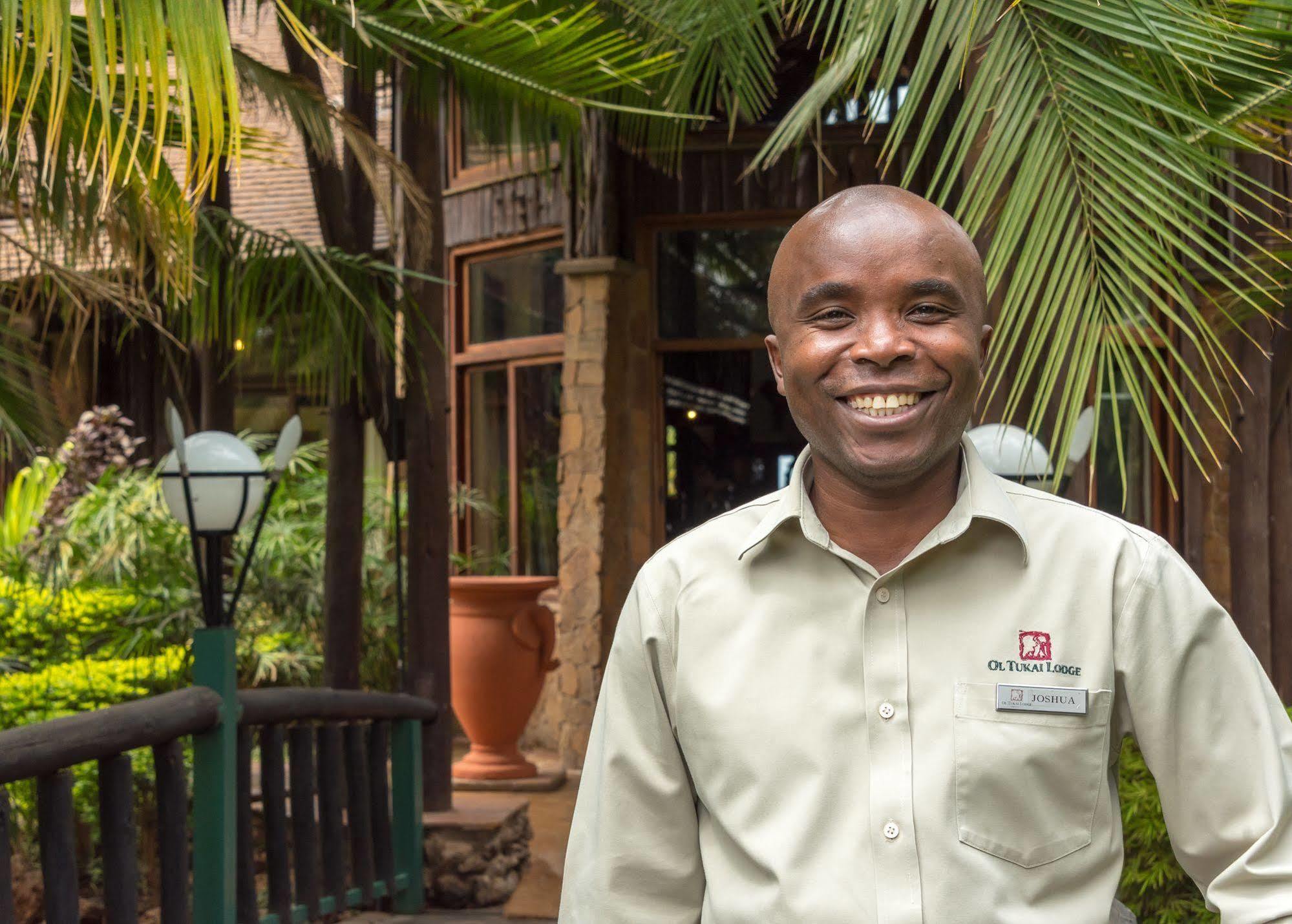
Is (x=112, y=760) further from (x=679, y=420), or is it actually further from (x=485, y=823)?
(x=679, y=420)

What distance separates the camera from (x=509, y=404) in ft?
33.0

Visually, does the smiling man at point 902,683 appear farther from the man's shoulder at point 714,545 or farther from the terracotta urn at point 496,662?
the terracotta urn at point 496,662

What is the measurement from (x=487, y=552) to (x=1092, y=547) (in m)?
8.63

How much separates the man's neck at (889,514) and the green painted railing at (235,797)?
108 inches

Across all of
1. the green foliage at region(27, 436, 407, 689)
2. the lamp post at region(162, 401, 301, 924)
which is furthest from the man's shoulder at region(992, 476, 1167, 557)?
the green foliage at region(27, 436, 407, 689)

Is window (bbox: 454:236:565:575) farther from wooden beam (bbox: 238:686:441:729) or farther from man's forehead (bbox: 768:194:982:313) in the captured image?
man's forehead (bbox: 768:194:982:313)

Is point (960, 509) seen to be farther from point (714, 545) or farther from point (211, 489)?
point (211, 489)

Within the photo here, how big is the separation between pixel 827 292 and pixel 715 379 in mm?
7546

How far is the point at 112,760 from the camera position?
4457 millimetres

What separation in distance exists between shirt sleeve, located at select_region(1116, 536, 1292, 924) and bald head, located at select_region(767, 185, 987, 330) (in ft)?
1.24

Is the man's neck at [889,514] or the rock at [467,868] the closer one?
the man's neck at [889,514]

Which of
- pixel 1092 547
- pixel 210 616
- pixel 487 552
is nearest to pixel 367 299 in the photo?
pixel 210 616

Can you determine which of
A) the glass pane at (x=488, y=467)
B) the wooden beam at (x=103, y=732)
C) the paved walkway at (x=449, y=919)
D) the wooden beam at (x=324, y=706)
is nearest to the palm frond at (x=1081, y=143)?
the wooden beam at (x=103, y=732)

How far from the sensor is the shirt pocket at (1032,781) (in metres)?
1.60
